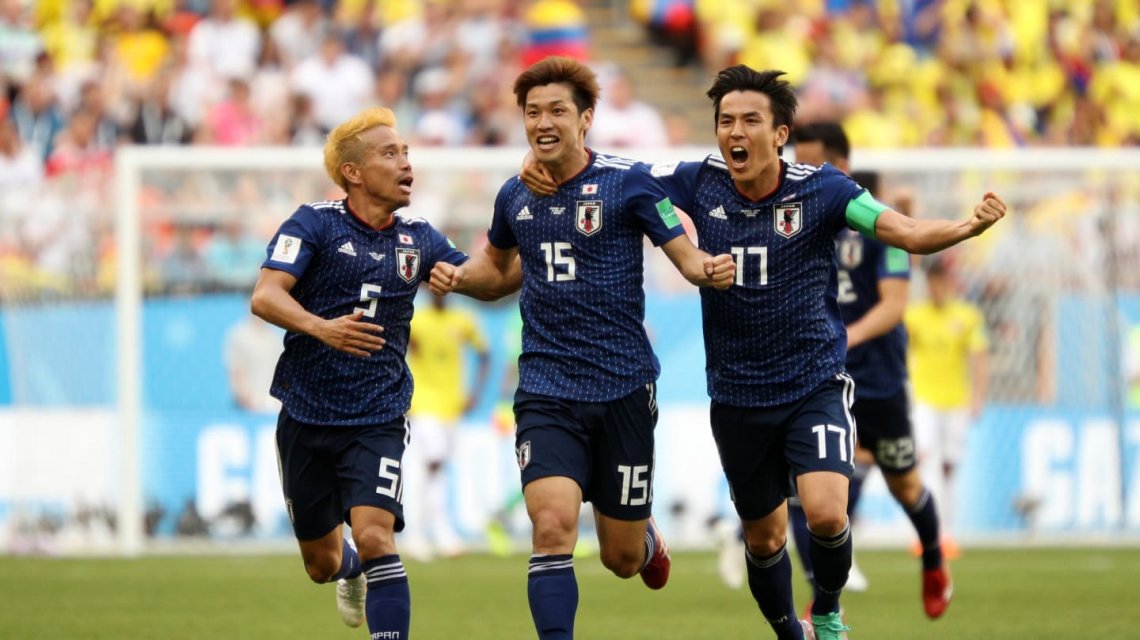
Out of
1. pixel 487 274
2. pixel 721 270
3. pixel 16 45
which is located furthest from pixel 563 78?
pixel 16 45

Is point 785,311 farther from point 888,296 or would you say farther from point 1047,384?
point 1047,384

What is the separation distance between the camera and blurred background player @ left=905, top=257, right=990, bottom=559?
15922 millimetres

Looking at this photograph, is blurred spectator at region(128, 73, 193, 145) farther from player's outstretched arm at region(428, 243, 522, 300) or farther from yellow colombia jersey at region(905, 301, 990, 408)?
player's outstretched arm at region(428, 243, 522, 300)

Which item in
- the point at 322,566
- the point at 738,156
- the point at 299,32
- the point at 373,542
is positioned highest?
the point at 299,32

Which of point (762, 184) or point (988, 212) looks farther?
point (762, 184)

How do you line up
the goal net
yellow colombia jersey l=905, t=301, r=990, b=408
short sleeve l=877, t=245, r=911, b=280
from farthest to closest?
A: yellow colombia jersey l=905, t=301, r=990, b=408 → the goal net → short sleeve l=877, t=245, r=911, b=280

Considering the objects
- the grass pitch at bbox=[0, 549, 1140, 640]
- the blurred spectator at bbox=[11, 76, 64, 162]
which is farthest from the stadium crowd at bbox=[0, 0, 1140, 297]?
the grass pitch at bbox=[0, 549, 1140, 640]

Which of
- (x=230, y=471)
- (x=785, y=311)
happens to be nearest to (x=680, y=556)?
(x=230, y=471)

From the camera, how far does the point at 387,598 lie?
7426 millimetres

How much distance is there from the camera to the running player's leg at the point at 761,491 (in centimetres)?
790

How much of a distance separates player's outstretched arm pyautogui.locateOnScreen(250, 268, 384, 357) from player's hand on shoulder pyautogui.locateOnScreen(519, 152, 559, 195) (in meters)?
0.85

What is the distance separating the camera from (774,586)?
799 centimetres

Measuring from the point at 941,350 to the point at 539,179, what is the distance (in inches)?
353

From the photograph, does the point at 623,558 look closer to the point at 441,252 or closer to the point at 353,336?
the point at 353,336
